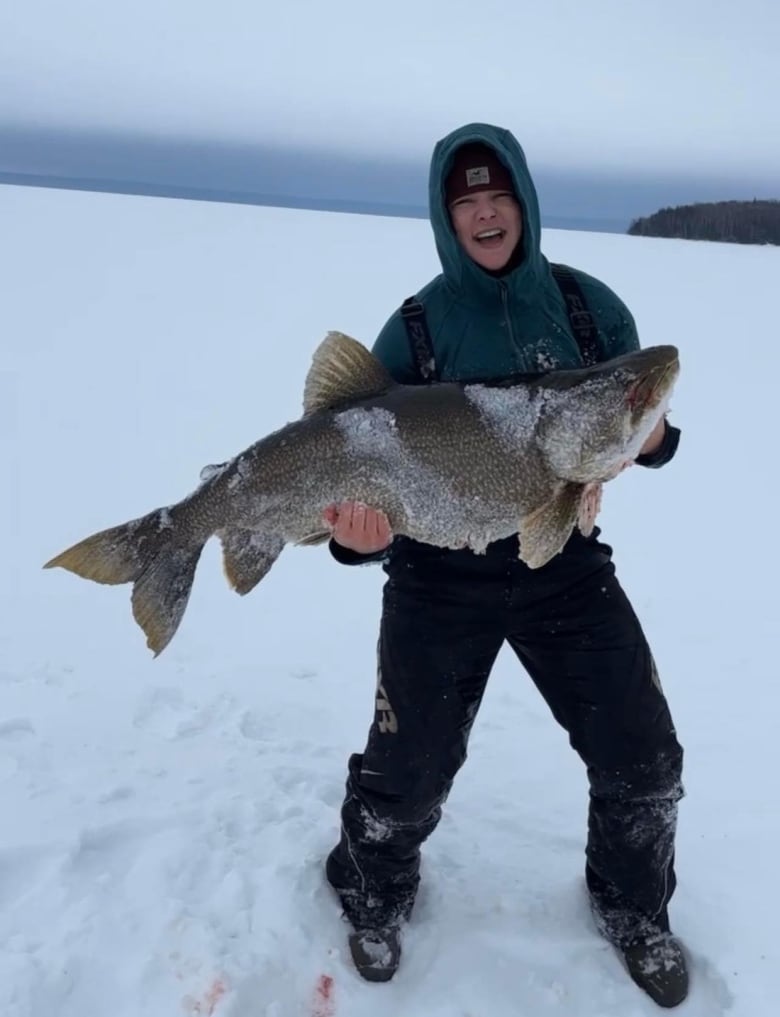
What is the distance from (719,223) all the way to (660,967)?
6003 centimetres

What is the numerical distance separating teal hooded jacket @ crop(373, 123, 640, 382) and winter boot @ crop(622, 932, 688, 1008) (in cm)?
191

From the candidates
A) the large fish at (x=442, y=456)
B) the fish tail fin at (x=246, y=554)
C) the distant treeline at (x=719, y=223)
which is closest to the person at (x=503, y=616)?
the large fish at (x=442, y=456)

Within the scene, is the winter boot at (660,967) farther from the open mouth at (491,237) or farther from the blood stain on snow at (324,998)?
the open mouth at (491,237)

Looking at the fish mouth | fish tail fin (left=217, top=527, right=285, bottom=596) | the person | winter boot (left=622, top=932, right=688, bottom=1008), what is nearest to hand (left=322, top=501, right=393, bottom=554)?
the person

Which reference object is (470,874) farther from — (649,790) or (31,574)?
(31,574)

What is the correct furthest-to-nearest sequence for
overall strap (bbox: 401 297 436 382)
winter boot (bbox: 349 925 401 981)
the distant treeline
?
the distant treeline < winter boot (bbox: 349 925 401 981) < overall strap (bbox: 401 297 436 382)

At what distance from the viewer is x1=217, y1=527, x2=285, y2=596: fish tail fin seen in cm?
292

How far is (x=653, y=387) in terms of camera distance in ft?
8.60

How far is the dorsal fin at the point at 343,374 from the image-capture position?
9.15 feet

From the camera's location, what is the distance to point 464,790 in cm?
396

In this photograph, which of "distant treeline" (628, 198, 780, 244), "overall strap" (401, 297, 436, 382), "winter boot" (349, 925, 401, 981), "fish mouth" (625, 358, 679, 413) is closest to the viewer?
"fish mouth" (625, 358, 679, 413)

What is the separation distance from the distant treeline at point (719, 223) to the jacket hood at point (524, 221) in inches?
2170

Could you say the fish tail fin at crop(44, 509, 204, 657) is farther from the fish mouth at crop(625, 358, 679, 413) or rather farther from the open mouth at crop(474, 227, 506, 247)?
the fish mouth at crop(625, 358, 679, 413)

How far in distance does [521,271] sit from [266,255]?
2235cm
